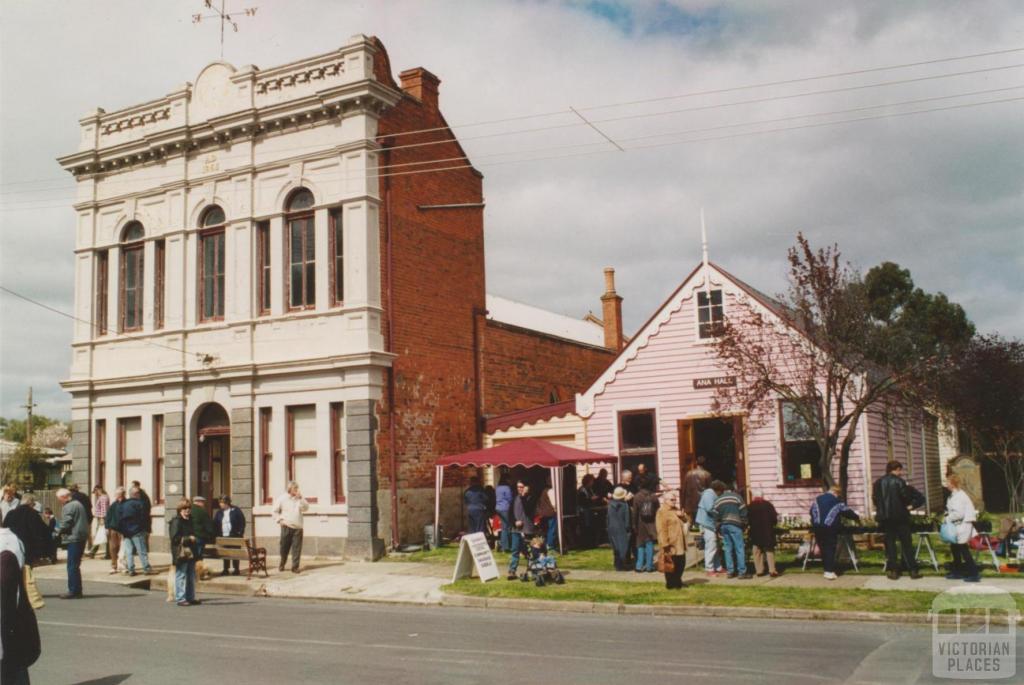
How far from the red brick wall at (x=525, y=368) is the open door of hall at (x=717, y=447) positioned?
19.1 feet

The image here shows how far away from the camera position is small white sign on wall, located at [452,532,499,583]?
1656 cm

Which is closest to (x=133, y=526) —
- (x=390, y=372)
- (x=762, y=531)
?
(x=390, y=372)

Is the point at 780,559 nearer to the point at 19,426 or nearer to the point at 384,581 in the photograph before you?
the point at 384,581

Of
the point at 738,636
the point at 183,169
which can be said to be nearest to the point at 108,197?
the point at 183,169

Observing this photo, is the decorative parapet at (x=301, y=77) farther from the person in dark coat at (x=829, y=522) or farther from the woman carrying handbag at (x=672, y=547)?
the person in dark coat at (x=829, y=522)

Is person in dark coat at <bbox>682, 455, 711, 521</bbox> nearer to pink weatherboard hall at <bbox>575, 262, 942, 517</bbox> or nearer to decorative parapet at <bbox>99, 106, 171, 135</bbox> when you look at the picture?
pink weatherboard hall at <bbox>575, 262, 942, 517</bbox>

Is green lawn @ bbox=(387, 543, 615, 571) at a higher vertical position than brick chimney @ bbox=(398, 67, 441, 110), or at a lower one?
lower

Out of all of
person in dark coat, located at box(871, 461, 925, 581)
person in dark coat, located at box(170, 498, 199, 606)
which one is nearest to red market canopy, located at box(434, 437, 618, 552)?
person in dark coat, located at box(871, 461, 925, 581)

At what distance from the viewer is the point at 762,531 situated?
16.0 metres

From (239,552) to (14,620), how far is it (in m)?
12.2

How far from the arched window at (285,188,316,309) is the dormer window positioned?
9.31 meters

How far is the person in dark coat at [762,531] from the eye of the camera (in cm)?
1602

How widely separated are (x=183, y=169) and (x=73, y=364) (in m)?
6.76

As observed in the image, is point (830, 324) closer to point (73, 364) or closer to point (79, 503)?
point (79, 503)
